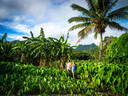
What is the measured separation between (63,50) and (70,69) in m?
1.65

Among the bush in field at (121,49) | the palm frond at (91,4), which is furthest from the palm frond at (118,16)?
the bush in field at (121,49)

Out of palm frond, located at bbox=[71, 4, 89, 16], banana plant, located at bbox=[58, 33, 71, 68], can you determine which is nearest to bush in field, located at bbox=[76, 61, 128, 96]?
banana plant, located at bbox=[58, 33, 71, 68]

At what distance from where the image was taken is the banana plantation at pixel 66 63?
2900mm

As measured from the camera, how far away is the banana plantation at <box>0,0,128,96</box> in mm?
2900

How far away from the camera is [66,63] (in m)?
6.12

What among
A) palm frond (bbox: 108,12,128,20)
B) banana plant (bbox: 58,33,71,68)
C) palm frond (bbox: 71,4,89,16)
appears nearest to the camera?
banana plant (bbox: 58,33,71,68)

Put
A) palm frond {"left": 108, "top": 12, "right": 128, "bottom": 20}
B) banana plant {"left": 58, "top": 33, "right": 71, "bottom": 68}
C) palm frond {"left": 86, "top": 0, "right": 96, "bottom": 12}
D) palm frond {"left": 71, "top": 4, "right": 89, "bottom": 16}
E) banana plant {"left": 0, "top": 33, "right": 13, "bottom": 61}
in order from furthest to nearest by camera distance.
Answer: palm frond {"left": 71, "top": 4, "right": 89, "bottom": 16} < palm frond {"left": 86, "top": 0, "right": 96, "bottom": 12} < palm frond {"left": 108, "top": 12, "right": 128, "bottom": 20} < banana plant {"left": 0, "top": 33, "right": 13, "bottom": 61} < banana plant {"left": 58, "top": 33, "right": 71, "bottom": 68}

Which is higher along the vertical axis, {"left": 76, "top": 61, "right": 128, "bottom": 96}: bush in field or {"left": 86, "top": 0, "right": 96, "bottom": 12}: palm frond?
{"left": 86, "top": 0, "right": 96, "bottom": 12}: palm frond

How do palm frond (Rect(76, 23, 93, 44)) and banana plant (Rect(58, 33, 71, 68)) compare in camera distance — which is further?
palm frond (Rect(76, 23, 93, 44))

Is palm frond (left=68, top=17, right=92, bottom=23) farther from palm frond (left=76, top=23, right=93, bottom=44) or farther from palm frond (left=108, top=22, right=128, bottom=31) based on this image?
palm frond (left=108, top=22, right=128, bottom=31)

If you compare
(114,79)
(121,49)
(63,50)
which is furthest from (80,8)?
(114,79)

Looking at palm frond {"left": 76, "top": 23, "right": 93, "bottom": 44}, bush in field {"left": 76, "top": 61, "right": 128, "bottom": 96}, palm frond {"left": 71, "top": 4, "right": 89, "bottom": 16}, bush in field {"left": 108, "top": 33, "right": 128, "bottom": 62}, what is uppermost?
palm frond {"left": 71, "top": 4, "right": 89, "bottom": 16}

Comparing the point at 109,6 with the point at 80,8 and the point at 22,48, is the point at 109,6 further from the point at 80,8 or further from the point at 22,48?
the point at 22,48

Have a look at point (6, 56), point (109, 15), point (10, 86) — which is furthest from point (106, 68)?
point (109, 15)
